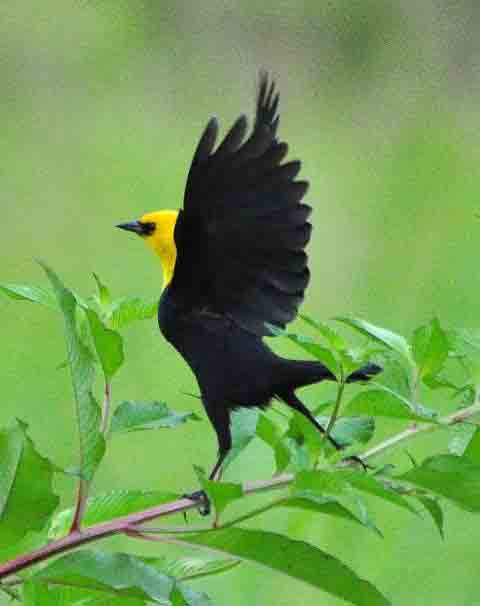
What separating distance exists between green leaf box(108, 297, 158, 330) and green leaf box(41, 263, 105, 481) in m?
0.15

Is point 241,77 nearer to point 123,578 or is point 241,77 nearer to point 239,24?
point 239,24

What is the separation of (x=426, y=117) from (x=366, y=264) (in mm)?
1034

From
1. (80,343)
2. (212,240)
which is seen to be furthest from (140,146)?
(80,343)

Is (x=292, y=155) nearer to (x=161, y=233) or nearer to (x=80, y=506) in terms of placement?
(x=161, y=233)

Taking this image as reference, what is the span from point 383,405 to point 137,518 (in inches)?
4.1

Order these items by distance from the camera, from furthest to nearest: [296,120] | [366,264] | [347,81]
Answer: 1. [347,81]
2. [296,120]
3. [366,264]

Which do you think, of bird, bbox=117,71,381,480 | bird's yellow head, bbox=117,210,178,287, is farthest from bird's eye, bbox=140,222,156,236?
bird, bbox=117,71,381,480

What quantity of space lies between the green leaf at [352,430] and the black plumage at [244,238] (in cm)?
2

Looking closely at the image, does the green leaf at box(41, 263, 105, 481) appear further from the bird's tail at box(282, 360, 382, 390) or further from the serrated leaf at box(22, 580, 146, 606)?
the bird's tail at box(282, 360, 382, 390)

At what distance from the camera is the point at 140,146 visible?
316cm

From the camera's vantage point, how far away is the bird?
2.44 feet

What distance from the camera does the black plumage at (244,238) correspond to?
0.75 metres

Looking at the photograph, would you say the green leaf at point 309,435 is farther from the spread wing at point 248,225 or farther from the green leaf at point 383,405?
the spread wing at point 248,225

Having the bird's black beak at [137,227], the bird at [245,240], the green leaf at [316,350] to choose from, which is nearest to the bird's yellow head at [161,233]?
the bird's black beak at [137,227]
